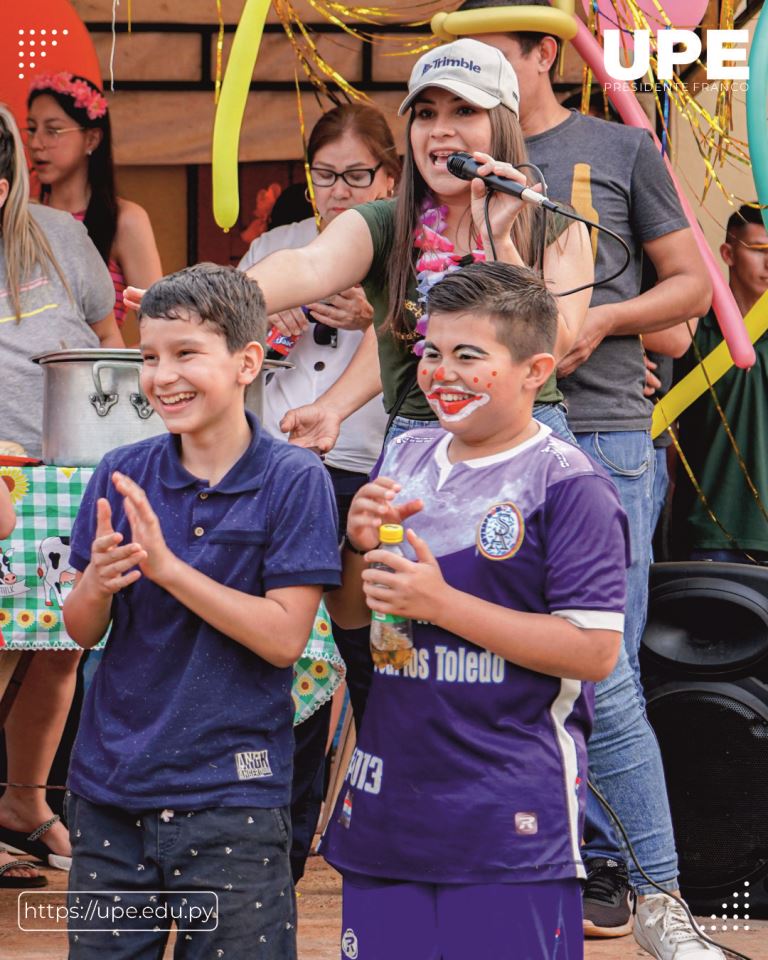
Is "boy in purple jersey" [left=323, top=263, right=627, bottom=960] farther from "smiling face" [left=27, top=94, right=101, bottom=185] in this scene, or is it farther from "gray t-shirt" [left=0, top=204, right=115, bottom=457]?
"smiling face" [left=27, top=94, right=101, bottom=185]

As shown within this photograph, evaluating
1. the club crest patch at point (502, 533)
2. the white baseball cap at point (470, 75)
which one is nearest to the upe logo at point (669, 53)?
the white baseball cap at point (470, 75)

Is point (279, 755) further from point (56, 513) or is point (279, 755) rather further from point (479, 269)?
point (56, 513)

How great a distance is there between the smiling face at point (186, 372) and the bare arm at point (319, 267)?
36 cm

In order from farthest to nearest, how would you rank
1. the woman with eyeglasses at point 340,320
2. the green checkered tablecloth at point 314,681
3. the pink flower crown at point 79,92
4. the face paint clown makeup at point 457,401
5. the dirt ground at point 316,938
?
1. the pink flower crown at point 79,92
2. the woman with eyeglasses at point 340,320
3. the dirt ground at point 316,938
4. the green checkered tablecloth at point 314,681
5. the face paint clown makeup at point 457,401

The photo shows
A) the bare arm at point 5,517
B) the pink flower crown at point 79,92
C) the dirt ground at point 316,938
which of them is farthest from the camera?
the pink flower crown at point 79,92

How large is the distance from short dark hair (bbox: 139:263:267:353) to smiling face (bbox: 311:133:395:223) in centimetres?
117

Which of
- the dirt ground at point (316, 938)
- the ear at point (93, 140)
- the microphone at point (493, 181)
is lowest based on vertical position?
the dirt ground at point (316, 938)

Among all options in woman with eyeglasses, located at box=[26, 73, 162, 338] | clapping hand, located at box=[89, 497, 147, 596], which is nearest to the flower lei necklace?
clapping hand, located at box=[89, 497, 147, 596]

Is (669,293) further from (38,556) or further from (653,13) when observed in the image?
(38,556)

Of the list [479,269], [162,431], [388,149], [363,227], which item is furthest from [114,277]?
[479,269]

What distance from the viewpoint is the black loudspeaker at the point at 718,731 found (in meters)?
3.11

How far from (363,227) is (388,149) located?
2.86ft

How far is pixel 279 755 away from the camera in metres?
2.00

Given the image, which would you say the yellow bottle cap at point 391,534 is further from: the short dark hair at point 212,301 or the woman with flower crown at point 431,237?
the woman with flower crown at point 431,237
